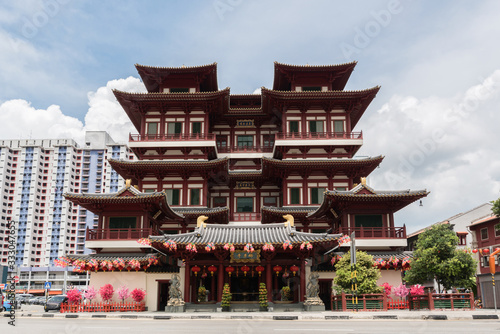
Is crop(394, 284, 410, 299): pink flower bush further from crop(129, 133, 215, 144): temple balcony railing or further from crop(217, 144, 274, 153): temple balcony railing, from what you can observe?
crop(129, 133, 215, 144): temple balcony railing

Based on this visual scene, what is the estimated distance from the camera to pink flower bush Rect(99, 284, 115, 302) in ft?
110

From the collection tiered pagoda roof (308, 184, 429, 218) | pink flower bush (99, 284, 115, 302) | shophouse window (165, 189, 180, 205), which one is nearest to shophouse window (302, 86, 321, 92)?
tiered pagoda roof (308, 184, 429, 218)

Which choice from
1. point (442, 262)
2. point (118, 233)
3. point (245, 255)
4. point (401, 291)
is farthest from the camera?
point (118, 233)

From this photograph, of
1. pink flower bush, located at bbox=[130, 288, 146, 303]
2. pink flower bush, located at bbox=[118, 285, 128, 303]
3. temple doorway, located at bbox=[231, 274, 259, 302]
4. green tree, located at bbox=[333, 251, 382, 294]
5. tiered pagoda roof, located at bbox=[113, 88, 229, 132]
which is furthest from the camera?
tiered pagoda roof, located at bbox=[113, 88, 229, 132]

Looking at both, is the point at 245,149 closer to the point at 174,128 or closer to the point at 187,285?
the point at 174,128

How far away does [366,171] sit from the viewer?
43.8m

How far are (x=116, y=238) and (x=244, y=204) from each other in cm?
1413

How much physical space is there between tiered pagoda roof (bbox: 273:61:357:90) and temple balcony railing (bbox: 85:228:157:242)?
70.0 feet

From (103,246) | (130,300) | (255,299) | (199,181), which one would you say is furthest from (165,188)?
(255,299)

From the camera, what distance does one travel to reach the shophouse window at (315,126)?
146 feet

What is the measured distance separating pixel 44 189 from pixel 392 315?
425 ft

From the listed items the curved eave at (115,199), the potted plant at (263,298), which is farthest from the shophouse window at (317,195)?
the curved eave at (115,199)

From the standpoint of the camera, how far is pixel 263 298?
3034cm

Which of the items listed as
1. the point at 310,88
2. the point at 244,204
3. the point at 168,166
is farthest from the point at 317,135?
the point at 168,166
